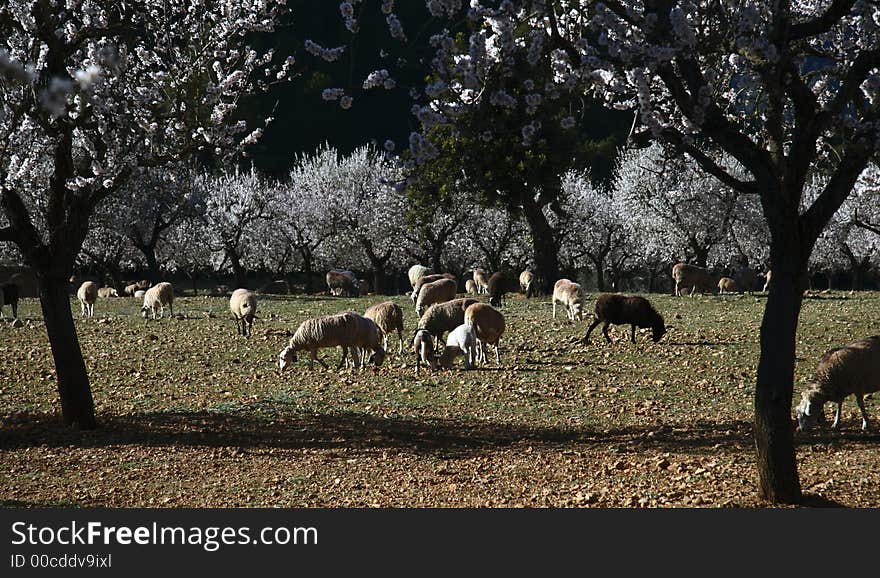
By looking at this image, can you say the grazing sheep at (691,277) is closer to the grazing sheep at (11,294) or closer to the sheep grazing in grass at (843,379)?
the sheep grazing in grass at (843,379)

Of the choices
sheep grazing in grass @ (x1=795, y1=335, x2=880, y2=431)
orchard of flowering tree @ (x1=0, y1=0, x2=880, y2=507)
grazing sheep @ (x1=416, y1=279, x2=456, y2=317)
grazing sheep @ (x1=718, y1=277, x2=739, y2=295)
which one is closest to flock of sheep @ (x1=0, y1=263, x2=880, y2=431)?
sheep grazing in grass @ (x1=795, y1=335, x2=880, y2=431)

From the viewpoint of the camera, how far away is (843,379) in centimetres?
1322

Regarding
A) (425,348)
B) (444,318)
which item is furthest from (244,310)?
(425,348)

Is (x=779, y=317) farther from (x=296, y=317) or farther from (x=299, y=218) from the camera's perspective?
(x=299, y=218)

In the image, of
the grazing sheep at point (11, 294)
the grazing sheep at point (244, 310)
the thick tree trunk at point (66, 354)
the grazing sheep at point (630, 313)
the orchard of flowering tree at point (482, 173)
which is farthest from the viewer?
the grazing sheep at point (11, 294)

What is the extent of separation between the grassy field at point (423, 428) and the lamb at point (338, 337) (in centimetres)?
45

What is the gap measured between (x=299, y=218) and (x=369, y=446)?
2228 inches

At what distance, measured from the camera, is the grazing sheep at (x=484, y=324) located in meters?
20.5

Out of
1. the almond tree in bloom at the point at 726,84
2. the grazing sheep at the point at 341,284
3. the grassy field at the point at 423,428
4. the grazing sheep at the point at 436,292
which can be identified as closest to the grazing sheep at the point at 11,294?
the grassy field at the point at 423,428

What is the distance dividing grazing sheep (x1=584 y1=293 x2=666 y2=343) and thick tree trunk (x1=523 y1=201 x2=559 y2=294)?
51.5ft

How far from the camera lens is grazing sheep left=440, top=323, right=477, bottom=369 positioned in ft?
65.4

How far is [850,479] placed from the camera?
1007cm

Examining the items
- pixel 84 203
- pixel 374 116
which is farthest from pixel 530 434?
pixel 374 116

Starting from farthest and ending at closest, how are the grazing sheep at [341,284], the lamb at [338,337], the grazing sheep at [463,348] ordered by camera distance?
the grazing sheep at [341,284], the lamb at [338,337], the grazing sheep at [463,348]
